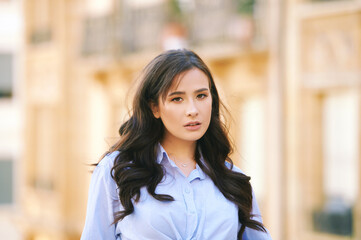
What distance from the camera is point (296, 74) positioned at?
12.1 m

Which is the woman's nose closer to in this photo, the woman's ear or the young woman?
the young woman

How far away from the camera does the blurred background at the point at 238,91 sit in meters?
11.5

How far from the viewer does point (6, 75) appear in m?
23.1

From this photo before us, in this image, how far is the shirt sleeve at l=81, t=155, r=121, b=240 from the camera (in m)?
2.67

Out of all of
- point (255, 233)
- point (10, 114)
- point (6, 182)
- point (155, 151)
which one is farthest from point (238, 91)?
point (6, 182)

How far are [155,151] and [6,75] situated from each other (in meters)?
21.1

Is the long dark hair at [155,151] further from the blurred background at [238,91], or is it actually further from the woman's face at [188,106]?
the blurred background at [238,91]

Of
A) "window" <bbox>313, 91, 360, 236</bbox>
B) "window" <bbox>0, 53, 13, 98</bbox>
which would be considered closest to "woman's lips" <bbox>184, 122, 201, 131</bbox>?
"window" <bbox>313, 91, 360, 236</bbox>

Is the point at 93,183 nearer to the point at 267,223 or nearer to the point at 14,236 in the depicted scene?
the point at 267,223

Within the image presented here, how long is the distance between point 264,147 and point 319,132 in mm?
1232

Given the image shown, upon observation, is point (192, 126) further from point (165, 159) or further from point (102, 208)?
point (102, 208)

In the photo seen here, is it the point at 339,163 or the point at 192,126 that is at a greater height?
the point at 192,126

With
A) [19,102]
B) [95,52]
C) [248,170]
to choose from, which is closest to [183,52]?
[248,170]

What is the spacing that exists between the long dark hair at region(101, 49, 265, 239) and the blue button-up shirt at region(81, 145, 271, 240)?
0.03 m
